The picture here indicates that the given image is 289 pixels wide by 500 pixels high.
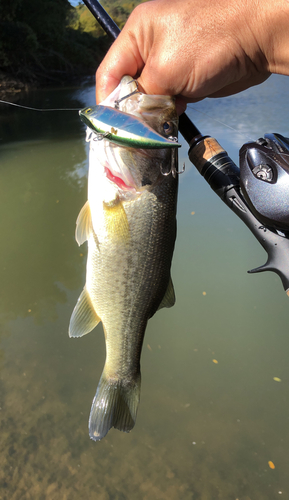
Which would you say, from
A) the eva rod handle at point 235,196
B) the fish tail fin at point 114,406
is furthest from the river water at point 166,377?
the eva rod handle at point 235,196

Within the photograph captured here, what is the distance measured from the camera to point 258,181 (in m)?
1.32

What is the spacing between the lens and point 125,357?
4.98 feet

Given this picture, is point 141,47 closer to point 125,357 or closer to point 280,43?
point 280,43

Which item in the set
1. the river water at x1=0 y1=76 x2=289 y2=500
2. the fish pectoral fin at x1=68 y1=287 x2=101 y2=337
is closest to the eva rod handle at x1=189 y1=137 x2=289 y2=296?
the fish pectoral fin at x1=68 y1=287 x2=101 y2=337

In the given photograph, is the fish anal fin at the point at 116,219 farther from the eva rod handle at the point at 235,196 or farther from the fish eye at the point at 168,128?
the eva rod handle at the point at 235,196

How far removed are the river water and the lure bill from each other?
178 centimetres

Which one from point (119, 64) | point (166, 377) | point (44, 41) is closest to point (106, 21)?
point (119, 64)

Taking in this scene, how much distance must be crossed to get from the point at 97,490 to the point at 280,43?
230 centimetres

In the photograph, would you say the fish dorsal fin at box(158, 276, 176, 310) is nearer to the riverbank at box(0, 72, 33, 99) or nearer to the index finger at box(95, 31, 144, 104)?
the index finger at box(95, 31, 144, 104)

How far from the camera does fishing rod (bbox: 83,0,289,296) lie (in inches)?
50.6

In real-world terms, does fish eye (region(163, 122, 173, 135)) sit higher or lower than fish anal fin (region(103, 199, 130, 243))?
higher

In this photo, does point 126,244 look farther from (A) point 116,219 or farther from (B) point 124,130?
(B) point 124,130

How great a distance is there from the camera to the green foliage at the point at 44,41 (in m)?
14.9

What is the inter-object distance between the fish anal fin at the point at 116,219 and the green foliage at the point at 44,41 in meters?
15.9
